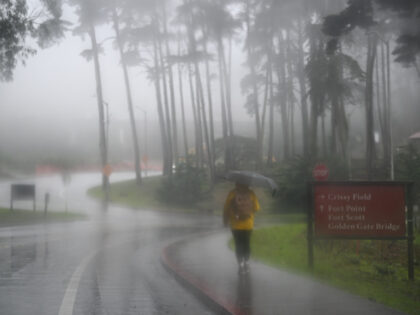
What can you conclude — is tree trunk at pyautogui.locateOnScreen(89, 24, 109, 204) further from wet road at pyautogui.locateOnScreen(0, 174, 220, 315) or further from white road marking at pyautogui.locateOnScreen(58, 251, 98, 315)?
white road marking at pyautogui.locateOnScreen(58, 251, 98, 315)

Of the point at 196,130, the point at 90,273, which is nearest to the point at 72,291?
the point at 90,273

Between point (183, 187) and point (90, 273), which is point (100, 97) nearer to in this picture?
point (183, 187)

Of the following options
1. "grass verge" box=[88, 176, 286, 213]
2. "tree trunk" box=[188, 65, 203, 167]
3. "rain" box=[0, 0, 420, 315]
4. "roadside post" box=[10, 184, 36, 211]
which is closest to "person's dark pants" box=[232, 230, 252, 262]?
"rain" box=[0, 0, 420, 315]

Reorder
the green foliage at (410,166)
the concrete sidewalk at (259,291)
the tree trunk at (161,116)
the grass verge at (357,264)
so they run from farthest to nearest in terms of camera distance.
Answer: the tree trunk at (161,116) → the green foliage at (410,166) → the grass verge at (357,264) → the concrete sidewalk at (259,291)

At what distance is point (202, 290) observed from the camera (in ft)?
30.1

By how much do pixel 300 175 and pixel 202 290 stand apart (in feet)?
86.3

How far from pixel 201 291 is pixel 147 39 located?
42288 millimetres

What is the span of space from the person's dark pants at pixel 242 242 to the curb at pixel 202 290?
3.19 ft

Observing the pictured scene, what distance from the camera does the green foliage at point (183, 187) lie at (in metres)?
41.6

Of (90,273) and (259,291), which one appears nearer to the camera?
(259,291)

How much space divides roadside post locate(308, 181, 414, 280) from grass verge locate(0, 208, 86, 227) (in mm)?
18938

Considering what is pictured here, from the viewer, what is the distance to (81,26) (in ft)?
159

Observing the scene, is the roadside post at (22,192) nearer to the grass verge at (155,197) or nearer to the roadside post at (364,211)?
the grass verge at (155,197)

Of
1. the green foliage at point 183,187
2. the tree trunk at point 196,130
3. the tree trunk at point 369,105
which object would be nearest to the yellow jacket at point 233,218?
the tree trunk at point 369,105
